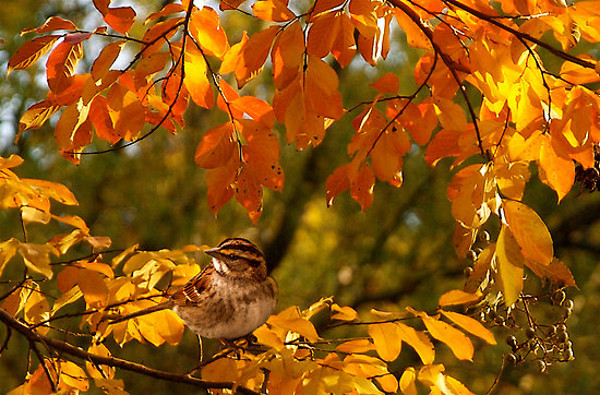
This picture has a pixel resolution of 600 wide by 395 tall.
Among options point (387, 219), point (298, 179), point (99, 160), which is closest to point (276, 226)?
point (298, 179)

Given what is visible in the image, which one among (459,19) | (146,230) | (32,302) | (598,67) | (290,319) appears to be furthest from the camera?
(146,230)

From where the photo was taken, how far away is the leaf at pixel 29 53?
4.77ft

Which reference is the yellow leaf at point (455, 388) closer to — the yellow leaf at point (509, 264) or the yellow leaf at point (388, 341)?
the yellow leaf at point (388, 341)

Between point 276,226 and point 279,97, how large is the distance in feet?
12.4

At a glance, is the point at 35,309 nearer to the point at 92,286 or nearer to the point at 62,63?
the point at 92,286

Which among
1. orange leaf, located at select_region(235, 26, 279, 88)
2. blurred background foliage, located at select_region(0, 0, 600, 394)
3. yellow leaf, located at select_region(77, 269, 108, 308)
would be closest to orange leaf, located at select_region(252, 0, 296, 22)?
orange leaf, located at select_region(235, 26, 279, 88)

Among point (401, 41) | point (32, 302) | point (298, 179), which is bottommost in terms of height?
point (298, 179)

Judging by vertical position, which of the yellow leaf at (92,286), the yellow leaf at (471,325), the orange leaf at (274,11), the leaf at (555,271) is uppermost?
the orange leaf at (274,11)

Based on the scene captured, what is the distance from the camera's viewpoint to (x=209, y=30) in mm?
1524

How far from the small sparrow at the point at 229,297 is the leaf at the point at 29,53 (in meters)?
0.49

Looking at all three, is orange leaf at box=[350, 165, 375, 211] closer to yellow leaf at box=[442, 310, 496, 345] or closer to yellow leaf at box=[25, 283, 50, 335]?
yellow leaf at box=[442, 310, 496, 345]

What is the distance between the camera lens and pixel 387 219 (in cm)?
520

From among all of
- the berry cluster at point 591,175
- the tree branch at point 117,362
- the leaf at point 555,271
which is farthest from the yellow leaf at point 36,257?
the berry cluster at point 591,175

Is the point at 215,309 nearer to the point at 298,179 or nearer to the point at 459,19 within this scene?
the point at 459,19
